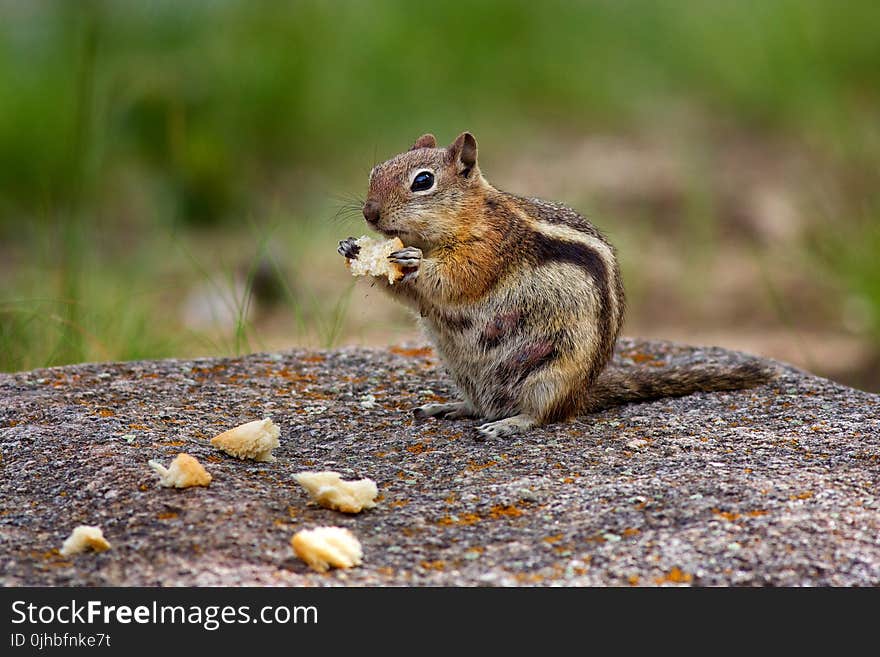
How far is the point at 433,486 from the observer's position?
3598mm

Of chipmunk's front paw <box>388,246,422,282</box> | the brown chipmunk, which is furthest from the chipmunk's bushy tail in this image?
chipmunk's front paw <box>388,246,422,282</box>

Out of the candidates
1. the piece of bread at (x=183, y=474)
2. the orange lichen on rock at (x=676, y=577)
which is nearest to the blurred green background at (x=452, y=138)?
the piece of bread at (x=183, y=474)

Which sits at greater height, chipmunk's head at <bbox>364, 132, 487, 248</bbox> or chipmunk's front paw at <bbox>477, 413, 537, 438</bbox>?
chipmunk's head at <bbox>364, 132, 487, 248</bbox>

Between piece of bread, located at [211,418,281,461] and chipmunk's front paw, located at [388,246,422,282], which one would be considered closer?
piece of bread, located at [211,418,281,461]

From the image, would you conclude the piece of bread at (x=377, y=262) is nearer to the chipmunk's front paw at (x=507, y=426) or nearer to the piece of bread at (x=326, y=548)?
the chipmunk's front paw at (x=507, y=426)

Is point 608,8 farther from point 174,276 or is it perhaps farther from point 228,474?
point 228,474

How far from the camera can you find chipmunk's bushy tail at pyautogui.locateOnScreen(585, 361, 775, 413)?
4.49 m

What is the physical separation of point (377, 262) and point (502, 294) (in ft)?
1.55

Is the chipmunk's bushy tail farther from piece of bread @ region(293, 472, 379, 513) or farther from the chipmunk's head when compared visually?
piece of bread @ region(293, 472, 379, 513)

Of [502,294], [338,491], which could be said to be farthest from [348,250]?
[338,491]

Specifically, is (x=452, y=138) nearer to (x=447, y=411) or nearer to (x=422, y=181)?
(x=422, y=181)

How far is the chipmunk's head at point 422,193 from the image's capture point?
14.4 ft

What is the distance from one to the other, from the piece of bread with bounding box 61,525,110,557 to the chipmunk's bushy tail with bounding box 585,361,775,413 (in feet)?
6.51

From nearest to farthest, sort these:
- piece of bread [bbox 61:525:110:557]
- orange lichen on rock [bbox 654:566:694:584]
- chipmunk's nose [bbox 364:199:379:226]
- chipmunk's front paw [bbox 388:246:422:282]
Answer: orange lichen on rock [bbox 654:566:694:584] < piece of bread [bbox 61:525:110:557] < chipmunk's front paw [bbox 388:246:422:282] < chipmunk's nose [bbox 364:199:379:226]
